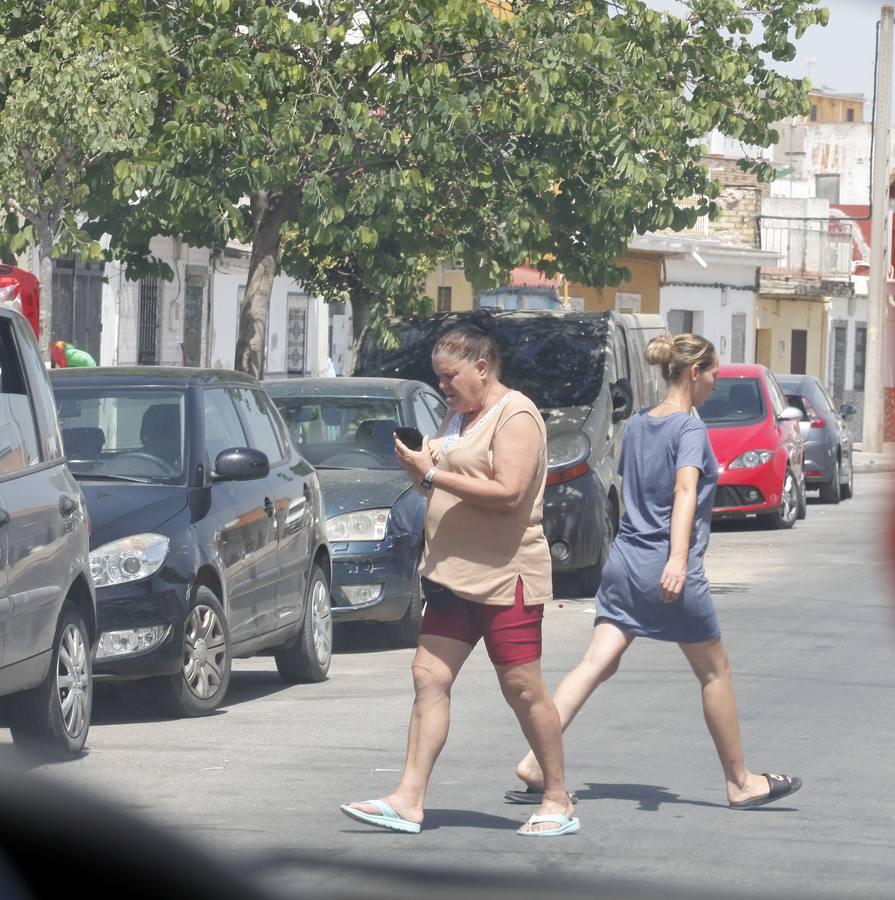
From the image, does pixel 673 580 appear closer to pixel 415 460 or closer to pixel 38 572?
pixel 415 460

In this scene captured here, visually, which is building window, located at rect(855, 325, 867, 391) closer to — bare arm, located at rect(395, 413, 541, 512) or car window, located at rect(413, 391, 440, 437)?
car window, located at rect(413, 391, 440, 437)

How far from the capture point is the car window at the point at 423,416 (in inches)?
511

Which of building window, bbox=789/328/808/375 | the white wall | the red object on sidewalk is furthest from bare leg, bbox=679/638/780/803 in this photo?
building window, bbox=789/328/808/375

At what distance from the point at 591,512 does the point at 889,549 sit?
1226cm

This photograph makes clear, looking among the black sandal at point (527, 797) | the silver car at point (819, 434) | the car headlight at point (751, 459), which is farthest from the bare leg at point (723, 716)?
the silver car at point (819, 434)

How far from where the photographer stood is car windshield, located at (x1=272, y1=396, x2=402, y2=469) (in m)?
12.6

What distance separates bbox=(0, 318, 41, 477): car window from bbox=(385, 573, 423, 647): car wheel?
410cm

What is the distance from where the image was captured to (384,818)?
659 centimetres

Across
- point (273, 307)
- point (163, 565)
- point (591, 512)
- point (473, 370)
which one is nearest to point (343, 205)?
point (591, 512)

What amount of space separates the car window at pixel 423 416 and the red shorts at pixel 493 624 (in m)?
6.29

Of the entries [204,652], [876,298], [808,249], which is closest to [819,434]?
[876,298]

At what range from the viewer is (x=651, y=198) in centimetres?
1866

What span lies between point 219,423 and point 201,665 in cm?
135

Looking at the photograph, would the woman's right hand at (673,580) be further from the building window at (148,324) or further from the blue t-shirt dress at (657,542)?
the building window at (148,324)
